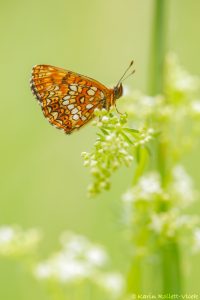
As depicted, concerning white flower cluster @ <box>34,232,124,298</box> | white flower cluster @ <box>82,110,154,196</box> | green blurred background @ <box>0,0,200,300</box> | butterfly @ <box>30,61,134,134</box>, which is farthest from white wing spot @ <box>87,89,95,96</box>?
green blurred background @ <box>0,0,200,300</box>

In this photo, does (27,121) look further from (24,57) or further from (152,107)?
(152,107)

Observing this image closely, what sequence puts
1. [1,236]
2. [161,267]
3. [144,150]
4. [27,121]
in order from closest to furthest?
[144,150]
[161,267]
[1,236]
[27,121]

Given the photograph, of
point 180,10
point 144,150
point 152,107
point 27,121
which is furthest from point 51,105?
point 180,10

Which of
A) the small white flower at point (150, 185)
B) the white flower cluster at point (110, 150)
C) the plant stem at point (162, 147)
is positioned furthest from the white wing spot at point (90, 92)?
the white flower cluster at point (110, 150)

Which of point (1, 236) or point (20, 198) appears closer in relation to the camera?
point (1, 236)

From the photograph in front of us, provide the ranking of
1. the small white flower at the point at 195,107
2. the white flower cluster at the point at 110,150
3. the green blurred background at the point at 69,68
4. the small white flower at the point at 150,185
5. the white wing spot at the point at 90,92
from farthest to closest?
1. the green blurred background at the point at 69,68
2. the white wing spot at the point at 90,92
3. the small white flower at the point at 195,107
4. the small white flower at the point at 150,185
5. the white flower cluster at the point at 110,150

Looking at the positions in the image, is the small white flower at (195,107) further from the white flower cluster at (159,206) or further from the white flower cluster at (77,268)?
the white flower cluster at (77,268)

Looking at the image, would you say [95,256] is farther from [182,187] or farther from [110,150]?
[110,150]
